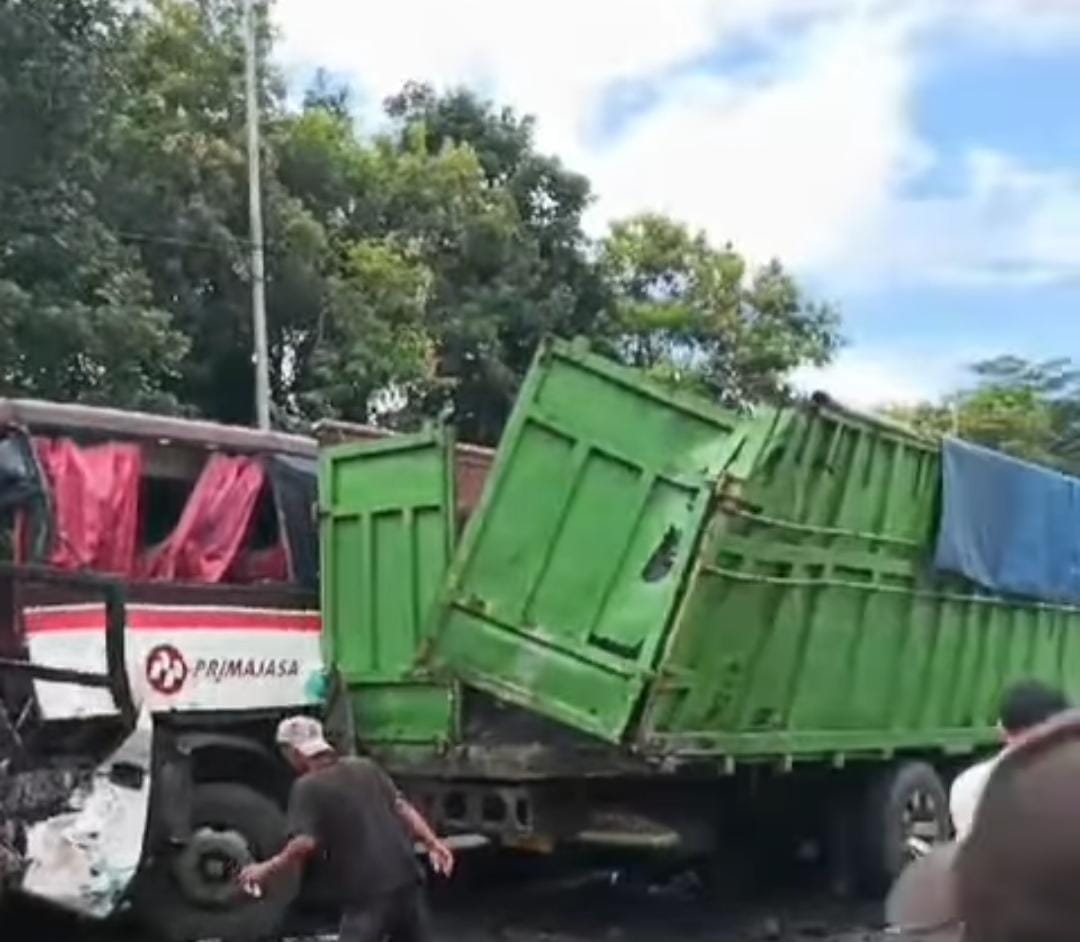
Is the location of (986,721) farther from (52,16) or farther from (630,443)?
(52,16)

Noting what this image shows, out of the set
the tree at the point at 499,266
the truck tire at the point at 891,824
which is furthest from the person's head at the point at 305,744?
the tree at the point at 499,266

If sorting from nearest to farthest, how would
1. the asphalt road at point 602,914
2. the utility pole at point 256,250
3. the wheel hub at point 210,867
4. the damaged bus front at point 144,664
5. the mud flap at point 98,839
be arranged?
A: the mud flap at point 98,839
the damaged bus front at point 144,664
the wheel hub at point 210,867
the asphalt road at point 602,914
the utility pole at point 256,250

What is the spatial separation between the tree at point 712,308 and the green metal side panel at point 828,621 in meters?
19.4

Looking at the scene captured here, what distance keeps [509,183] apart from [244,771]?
19.2 metres

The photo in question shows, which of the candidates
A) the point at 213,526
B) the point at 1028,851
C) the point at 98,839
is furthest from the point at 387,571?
the point at 1028,851

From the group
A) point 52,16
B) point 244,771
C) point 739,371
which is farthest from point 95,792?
point 739,371

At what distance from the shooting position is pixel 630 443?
9102 millimetres

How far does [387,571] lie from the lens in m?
9.80

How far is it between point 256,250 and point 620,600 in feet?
47.1

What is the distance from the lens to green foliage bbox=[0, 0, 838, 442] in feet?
58.3

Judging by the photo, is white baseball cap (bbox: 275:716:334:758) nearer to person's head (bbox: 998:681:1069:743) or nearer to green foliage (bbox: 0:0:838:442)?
person's head (bbox: 998:681:1069:743)

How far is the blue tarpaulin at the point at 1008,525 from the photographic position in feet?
36.2

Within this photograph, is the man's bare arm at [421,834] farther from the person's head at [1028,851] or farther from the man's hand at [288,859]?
the person's head at [1028,851]

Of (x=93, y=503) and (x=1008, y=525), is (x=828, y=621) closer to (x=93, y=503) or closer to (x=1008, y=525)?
(x=1008, y=525)
